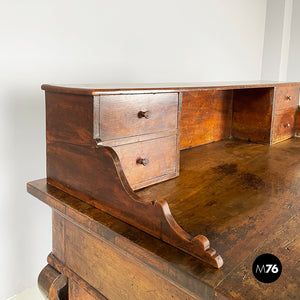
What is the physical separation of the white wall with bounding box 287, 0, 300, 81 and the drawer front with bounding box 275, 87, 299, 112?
171cm

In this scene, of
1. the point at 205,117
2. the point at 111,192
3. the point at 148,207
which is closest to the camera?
the point at 148,207

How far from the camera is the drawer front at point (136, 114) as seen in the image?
0.85m

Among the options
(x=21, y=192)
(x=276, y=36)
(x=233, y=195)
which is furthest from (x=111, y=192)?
(x=276, y=36)

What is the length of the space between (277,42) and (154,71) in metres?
1.80

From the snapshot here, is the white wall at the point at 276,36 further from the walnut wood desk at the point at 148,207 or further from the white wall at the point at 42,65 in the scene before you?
the walnut wood desk at the point at 148,207

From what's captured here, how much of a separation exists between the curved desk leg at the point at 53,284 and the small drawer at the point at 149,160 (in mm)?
358

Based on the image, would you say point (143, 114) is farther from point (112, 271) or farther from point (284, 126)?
point (284, 126)

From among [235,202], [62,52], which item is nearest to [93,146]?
[235,202]

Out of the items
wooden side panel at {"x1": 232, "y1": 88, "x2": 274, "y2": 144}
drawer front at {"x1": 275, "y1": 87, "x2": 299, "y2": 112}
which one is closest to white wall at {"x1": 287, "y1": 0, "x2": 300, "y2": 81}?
drawer front at {"x1": 275, "y1": 87, "x2": 299, "y2": 112}

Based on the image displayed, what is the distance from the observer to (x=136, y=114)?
93 centimetres

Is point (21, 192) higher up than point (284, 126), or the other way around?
point (284, 126)

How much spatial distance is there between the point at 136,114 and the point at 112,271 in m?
0.41

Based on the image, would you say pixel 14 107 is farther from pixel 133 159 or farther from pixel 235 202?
pixel 235 202

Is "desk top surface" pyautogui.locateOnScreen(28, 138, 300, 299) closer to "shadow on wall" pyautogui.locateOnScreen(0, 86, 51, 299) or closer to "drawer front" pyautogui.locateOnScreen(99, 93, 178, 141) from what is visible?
"drawer front" pyautogui.locateOnScreen(99, 93, 178, 141)
